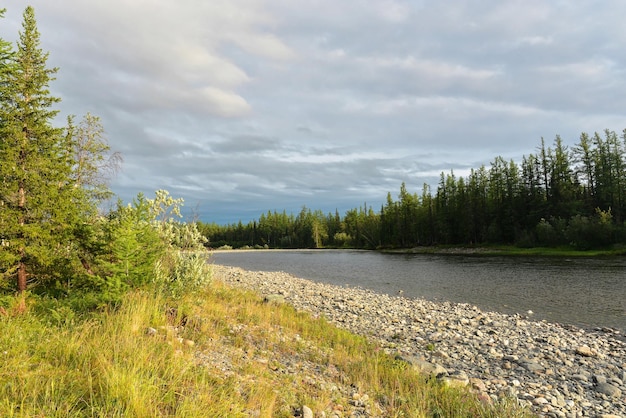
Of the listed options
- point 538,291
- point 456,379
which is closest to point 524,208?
point 538,291

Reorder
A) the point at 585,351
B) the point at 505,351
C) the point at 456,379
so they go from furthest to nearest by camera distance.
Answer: the point at 505,351
the point at 585,351
the point at 456,379

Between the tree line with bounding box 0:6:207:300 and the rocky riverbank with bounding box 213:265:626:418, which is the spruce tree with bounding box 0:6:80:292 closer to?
the tree line with bounding box 0:6:207:300

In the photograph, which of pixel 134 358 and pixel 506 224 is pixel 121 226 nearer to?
pixel 134 358

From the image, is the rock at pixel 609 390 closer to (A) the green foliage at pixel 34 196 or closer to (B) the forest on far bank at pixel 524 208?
(A) the green foliage at pixel 34 196

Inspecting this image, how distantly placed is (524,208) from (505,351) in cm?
8353

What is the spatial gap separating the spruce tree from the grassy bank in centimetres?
156

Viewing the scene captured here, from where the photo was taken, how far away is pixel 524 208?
274 feet

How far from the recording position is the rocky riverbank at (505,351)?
8.60 meters

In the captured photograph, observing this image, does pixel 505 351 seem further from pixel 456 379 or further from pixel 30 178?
pixel 30 178

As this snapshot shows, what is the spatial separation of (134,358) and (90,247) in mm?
6836

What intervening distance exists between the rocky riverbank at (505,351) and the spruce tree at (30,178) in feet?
34.9

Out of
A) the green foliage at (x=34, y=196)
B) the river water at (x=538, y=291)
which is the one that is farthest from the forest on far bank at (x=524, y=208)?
the green foliage at (x=34, y=196)

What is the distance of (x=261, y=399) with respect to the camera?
5.70 m

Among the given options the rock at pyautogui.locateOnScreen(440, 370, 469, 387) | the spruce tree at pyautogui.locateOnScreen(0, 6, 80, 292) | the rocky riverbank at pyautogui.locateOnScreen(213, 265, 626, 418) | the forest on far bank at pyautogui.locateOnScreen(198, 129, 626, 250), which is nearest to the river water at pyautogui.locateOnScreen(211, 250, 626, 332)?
the rocky riverbank at pyautogui.locateOnScreen(213, 265, 626, 418)
